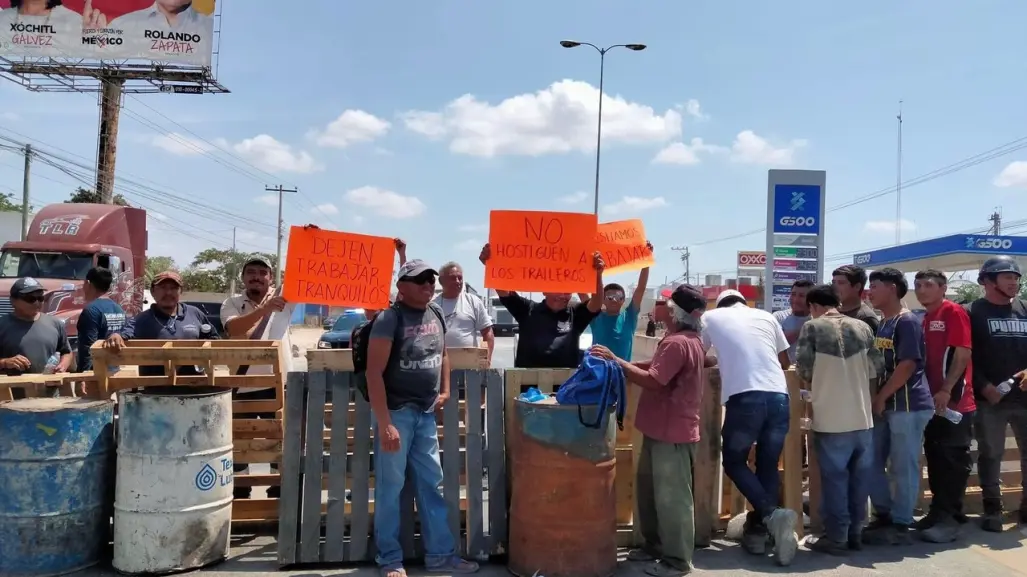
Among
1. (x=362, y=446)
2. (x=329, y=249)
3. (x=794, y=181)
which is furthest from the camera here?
(x=794, y=181)

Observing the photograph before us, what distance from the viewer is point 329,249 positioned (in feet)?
16.5

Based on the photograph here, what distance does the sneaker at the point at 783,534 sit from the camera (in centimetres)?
463

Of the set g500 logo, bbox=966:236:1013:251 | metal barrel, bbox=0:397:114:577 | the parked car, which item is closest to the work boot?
metal barrel, bbox=0:397:114:577

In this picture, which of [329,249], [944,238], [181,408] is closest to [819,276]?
[329,249]

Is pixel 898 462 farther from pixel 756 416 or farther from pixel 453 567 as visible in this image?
pixel 453 567

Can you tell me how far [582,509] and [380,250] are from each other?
7.73ft

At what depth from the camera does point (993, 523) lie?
18.3ft

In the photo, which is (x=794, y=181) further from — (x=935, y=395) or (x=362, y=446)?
(x=362, y=446)

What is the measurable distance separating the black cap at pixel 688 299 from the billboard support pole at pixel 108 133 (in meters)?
35.4

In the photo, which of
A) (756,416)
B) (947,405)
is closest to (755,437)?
(756,416)

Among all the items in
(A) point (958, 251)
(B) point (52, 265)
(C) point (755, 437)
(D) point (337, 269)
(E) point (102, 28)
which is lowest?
(C) point (755, 437)

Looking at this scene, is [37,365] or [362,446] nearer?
[362,446]

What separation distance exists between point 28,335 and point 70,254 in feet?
37.5

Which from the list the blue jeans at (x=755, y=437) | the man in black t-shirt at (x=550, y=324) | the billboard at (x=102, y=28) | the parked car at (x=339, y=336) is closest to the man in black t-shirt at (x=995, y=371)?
the blue jeans at (x=755, y=437)
